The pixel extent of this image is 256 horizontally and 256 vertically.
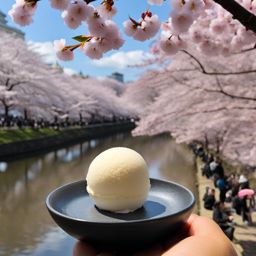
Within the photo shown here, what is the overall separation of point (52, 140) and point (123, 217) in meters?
28.6

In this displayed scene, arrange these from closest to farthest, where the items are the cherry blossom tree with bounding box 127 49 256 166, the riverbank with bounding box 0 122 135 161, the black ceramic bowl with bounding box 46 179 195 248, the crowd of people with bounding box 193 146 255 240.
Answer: the black ceramic bowl with bounding box 46 179 195 248, the crowd of people with bounding box 193 146 255 240, the cherry blossom tree with bounding box 127 49 256 166, the riverbank with bounding box 0 122 135 161

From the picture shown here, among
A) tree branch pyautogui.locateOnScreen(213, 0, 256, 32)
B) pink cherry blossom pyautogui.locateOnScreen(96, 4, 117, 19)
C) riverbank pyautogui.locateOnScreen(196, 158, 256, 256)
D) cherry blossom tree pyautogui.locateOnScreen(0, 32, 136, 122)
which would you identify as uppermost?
pink cherry blossom pyautogui.locateOnScreen(96, 4, 117, 19)

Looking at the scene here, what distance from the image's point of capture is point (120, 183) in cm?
176

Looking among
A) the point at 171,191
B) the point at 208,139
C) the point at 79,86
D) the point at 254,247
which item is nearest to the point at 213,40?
the point at 171,191

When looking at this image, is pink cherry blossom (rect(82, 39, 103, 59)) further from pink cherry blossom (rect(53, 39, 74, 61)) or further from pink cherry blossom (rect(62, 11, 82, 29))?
pink cherry blossom (rect(62, 11, 82, 29))

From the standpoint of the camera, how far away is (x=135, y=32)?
2854 mm

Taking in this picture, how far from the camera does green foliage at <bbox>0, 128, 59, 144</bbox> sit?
23.3m

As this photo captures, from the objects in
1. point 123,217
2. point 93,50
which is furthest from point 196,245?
point 93,50

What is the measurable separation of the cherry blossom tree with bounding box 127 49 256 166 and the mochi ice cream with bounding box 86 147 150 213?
7.45 metres

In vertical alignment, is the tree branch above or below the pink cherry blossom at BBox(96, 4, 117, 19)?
below

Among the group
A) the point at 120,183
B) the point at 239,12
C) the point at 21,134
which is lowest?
the point at 21,134

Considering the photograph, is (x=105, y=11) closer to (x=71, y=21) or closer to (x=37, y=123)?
(x=71, y=21)

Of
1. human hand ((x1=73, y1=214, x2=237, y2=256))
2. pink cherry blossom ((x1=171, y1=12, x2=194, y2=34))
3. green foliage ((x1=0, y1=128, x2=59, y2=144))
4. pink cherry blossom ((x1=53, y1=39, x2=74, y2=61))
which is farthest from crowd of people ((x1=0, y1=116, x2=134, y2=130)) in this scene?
human hand ((x1=73, y1=214, x2=237, y2=256))

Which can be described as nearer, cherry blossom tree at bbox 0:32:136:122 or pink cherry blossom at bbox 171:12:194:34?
pink cherry blossom at bbox 171:12:194:34
